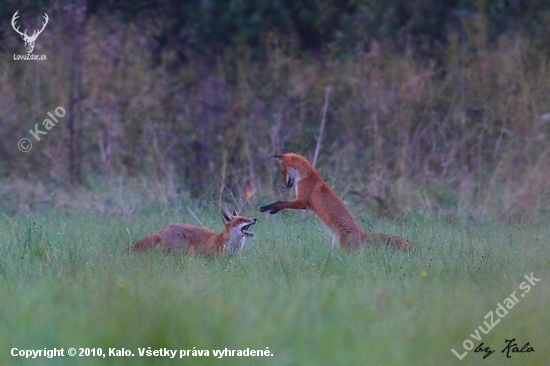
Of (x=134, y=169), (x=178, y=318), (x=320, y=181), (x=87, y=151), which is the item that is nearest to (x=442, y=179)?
(x=320, y=181)

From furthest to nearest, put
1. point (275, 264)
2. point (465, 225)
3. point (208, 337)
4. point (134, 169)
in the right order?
point (134, 169) < point (465, 225) < point (275, 264) < point (208, 337)

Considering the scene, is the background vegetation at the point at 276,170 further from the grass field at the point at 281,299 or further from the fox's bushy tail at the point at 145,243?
the fox's bushy tail at the point at 145,243

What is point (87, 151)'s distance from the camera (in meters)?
14.4

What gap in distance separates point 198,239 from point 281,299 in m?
2.56

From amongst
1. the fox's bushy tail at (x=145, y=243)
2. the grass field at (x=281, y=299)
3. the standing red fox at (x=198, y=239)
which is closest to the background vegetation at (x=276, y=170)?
the grass field at (x=281, y=299)

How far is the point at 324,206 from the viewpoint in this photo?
9141 millimetres

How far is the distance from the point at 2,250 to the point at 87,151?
20.9 ft

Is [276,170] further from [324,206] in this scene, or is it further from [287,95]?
[324,206]

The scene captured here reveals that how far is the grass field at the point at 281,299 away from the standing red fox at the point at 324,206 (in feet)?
0.81

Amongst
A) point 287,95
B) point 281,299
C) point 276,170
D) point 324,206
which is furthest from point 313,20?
point 281,299

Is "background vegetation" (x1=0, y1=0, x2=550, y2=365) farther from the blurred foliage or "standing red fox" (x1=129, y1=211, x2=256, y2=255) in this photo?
"standing red fox" (x1=129, y1=211, x2=256, y2=255)

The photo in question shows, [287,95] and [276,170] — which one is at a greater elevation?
[287,95]

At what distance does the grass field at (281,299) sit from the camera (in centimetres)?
543

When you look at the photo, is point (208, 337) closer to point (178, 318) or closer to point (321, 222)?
point (178, 318)
